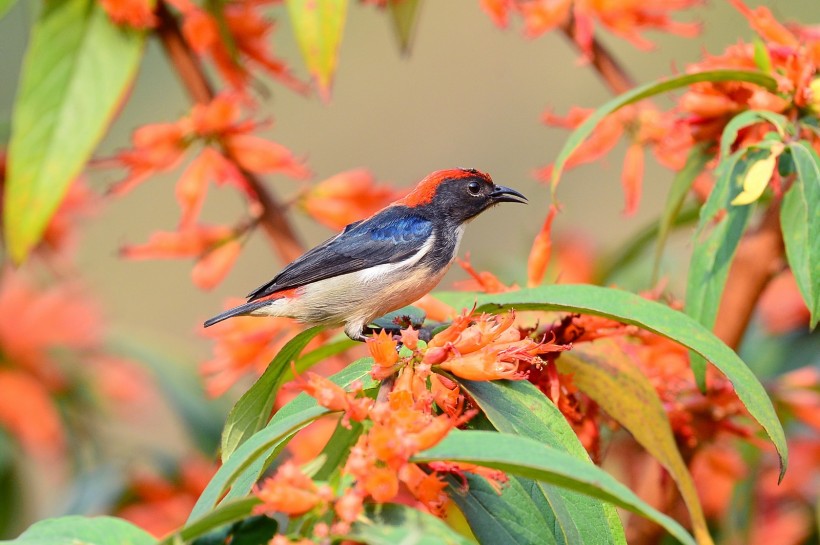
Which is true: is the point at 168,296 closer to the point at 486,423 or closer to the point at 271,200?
the point at 271,200

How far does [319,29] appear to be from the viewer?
1770 mm

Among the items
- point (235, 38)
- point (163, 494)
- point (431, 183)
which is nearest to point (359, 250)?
point (431, 183)

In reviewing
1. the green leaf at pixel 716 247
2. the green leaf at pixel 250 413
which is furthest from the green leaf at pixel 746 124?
the green leaf at pixel 250 413

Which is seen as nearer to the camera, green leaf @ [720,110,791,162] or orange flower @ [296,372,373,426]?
orange flower @ [296,372,373,426]

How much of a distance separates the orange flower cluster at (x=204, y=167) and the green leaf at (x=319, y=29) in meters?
0.32

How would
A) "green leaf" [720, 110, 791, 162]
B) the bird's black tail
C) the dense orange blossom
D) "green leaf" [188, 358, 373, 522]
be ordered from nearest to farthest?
"green leaf" [188, 358, 373, 522] < "green leaf" [720, 110, 791, 162] < the dense orange blossom < the bird's black tail

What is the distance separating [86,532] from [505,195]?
3.49 feet

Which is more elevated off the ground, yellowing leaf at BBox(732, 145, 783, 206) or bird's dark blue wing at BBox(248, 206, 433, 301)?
bird's dark blue wing at BBox(248, 206, 433, 301)

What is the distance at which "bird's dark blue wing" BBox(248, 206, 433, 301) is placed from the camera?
175 centimetres

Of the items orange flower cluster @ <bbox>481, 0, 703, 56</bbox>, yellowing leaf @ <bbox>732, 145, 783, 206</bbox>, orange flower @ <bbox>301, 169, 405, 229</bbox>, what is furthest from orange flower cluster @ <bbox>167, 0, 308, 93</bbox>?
yellowing leaf @ <bbox>732, 145, 783, 206</bbox>

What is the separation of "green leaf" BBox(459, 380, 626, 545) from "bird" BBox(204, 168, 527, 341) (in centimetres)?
55

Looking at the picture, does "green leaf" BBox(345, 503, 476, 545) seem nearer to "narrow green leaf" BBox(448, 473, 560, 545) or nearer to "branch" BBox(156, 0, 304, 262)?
"narrow green leaf" BBox(448, 473, 560, 545)

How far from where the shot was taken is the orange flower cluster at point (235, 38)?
2.03 metres

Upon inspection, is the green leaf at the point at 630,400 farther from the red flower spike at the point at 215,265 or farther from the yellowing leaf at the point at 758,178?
the red flower spike at the point at 215,265
